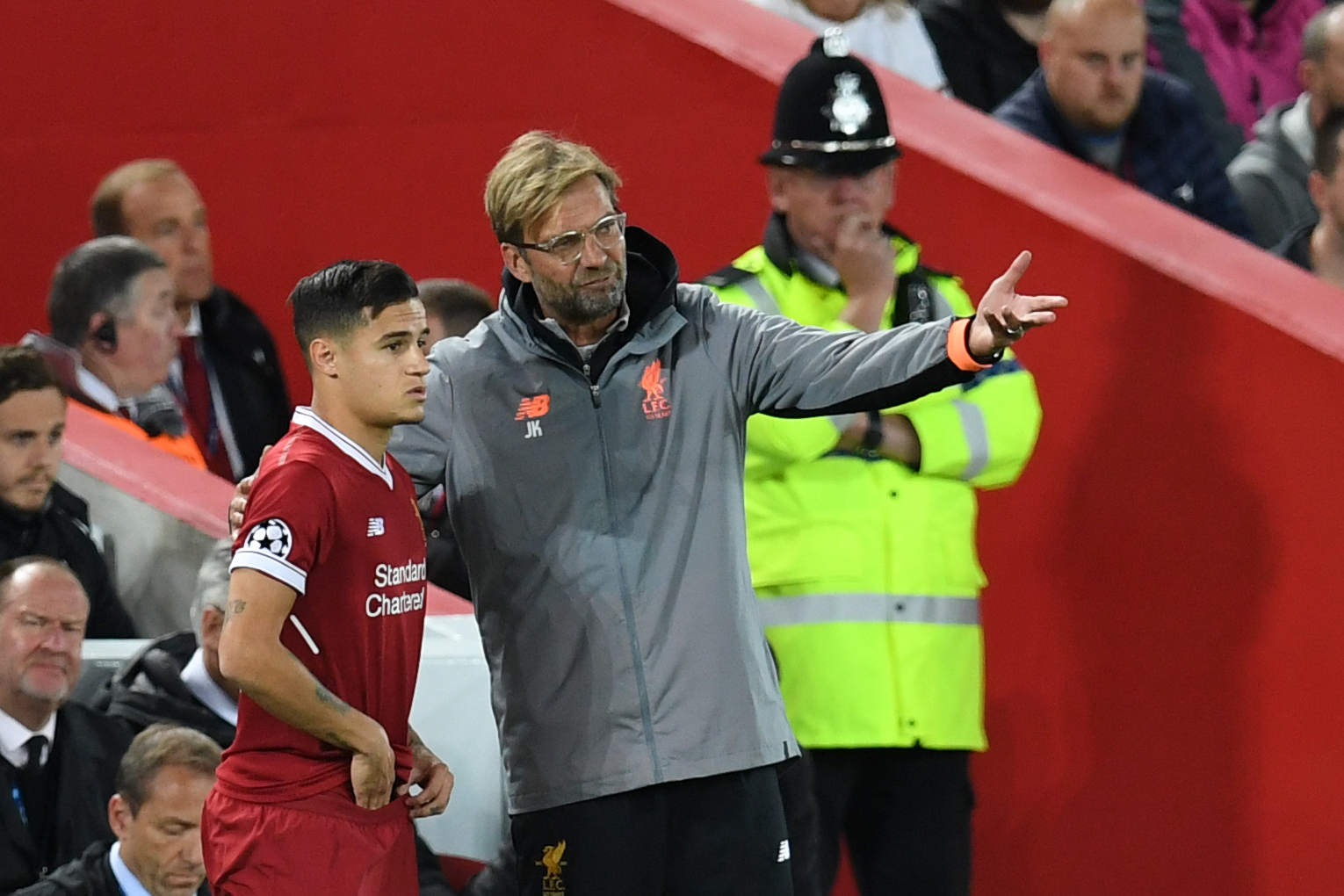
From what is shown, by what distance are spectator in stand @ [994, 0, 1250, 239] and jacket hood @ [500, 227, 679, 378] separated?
2382 millimetres

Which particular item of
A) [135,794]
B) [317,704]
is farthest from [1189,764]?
[317,704]

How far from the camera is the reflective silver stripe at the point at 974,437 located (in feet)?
16.2

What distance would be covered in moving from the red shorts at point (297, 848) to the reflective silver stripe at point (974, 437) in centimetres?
179

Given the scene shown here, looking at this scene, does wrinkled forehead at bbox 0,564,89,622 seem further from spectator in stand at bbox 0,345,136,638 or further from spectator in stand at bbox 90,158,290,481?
spectator in stand at bbox 90,158,290,481

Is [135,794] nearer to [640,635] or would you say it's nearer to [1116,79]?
[640,635]

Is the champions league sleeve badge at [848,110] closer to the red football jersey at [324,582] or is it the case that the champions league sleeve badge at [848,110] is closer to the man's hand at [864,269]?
the man's hand at [864,269]

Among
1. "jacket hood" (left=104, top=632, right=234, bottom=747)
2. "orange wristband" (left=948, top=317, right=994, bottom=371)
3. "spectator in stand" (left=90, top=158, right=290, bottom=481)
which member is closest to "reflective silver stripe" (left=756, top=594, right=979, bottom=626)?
"orange wristband" (left=948, top=317, right=994, bottom=371)

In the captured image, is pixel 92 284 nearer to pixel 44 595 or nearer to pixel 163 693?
pixel 44 595

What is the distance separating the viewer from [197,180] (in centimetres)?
729

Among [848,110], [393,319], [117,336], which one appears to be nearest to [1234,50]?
[848,110]

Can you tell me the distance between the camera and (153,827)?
4.92 m

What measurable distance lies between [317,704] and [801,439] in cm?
155

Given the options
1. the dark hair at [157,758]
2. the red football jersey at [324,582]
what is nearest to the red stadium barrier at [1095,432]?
the dark hair at [157,758]

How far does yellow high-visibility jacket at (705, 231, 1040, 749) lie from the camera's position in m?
4.87
